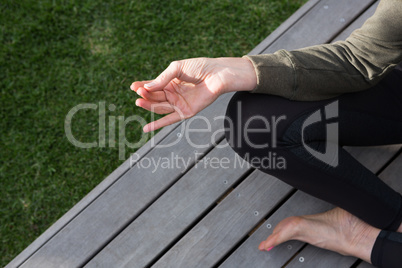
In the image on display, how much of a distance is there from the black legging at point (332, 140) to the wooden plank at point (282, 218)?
0.18 meters

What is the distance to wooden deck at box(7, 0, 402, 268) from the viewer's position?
159 centimetres

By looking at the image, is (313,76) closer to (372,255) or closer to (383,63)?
(383,63)

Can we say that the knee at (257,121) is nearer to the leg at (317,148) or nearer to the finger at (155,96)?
the leg at (317,148)

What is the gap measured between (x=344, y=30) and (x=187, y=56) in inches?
33.4

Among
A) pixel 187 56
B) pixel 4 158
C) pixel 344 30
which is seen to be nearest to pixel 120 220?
pixel 4 158

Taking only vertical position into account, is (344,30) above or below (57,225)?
above

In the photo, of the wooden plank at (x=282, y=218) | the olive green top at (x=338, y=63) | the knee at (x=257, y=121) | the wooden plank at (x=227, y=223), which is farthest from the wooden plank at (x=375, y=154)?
the knee at (x=257, y=121)

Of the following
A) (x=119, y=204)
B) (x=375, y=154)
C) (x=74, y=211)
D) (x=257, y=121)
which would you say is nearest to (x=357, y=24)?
(x=375, y=154)

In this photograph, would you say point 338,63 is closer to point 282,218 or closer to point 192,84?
point 192,84

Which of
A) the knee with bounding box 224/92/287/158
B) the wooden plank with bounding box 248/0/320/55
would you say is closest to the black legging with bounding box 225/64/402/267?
the knee with bounding box 224/92/287/158

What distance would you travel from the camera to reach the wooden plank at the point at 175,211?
1600 mm

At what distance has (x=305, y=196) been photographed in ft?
5.41

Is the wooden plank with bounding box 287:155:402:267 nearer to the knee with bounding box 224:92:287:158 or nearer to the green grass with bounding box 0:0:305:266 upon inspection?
the knee with bounding box 224:92:287:158

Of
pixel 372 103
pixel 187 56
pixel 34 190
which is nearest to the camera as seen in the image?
pixel 372 103
